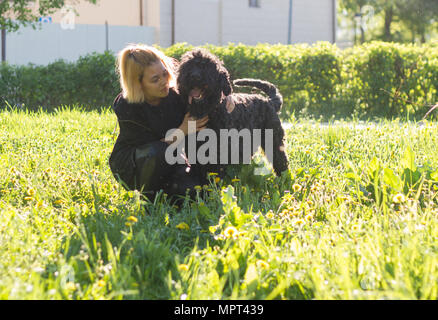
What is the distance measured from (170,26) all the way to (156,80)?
46.9 feet

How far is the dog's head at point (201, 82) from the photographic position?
3053 mm

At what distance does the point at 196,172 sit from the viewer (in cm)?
355

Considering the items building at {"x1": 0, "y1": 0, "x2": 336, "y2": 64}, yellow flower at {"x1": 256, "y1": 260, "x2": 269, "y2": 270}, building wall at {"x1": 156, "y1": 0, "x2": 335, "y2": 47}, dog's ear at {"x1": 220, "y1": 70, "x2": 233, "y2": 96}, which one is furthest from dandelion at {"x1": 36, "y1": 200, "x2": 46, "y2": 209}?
building wall at {"x1": 156, "y1": 0, "x2": 335, "y2": 47}

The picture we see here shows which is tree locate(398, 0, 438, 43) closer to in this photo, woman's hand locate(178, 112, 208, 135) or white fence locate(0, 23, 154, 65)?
white fence locate(0, 23, 154, 65)

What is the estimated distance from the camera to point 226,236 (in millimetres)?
2314

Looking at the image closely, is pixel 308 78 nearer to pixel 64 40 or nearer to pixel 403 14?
pixel 64 40

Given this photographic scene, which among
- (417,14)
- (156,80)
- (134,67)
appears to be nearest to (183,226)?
(156,80)
